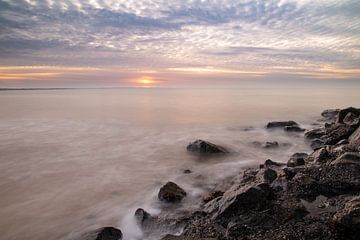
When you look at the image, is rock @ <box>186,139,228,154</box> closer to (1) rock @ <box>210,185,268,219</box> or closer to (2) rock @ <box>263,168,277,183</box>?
(2) rock @ <box>263,168,277,183</box>

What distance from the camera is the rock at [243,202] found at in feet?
23.0

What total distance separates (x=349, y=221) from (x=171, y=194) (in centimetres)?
527

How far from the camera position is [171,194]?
31.0 ft

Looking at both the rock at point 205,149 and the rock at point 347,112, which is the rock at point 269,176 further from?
the rock at point 347,112

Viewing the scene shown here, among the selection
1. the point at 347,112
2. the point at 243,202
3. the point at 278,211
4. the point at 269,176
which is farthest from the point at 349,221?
the point at 347,112

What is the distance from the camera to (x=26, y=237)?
797cm

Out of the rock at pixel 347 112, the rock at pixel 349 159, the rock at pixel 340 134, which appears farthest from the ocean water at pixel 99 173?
the rock at pixel 349 159

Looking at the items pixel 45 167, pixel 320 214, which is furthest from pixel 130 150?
pixel 320 214

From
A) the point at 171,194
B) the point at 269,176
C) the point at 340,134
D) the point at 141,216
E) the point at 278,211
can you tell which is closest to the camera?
the point at 278,211

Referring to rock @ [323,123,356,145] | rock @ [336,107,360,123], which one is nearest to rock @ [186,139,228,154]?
rock @ [323,123,356,145]

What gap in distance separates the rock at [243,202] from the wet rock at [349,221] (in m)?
1.71

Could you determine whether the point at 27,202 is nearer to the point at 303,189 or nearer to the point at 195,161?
the point at 195,161

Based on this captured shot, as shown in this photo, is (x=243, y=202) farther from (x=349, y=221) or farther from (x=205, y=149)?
(x=205, y=149)

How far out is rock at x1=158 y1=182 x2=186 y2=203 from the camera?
935cm
